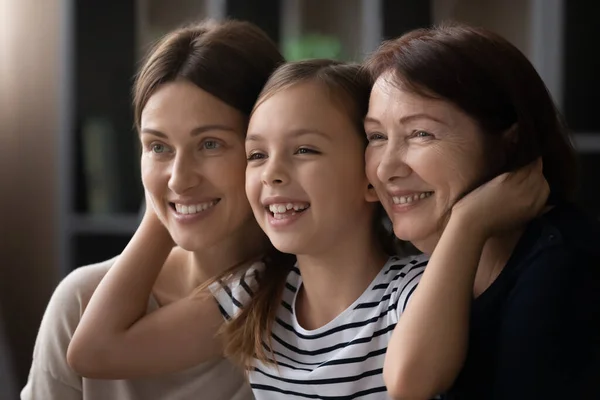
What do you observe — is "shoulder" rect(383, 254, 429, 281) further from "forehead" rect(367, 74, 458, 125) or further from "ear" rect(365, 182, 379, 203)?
"forehead" rect(367, 74, 458, 125)

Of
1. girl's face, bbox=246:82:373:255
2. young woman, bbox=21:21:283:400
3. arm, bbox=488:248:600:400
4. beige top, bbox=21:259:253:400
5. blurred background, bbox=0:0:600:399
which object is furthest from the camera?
blurred background, bbox=0:0:600:399

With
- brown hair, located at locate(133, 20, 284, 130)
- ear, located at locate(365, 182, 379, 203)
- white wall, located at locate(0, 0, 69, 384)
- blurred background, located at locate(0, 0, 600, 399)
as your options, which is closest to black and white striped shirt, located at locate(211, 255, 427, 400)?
ear, located at locate(365, 182, 379, 203)

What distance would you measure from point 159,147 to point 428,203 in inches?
16.6

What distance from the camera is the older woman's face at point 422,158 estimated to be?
96cm

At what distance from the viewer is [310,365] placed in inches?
43.0

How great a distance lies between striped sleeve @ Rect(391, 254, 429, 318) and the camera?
103cm

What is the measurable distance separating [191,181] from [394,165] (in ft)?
1.04

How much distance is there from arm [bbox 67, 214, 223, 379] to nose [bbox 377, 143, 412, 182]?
1.22ft

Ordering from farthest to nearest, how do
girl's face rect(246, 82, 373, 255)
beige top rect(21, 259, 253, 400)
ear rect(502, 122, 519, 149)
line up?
beige top rect(21, 259, 253, 400) → girl's face rect(246, 82, 373, 255) → ear rect(502, 122, 519, 149)

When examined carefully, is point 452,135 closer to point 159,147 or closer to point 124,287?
point 159,147

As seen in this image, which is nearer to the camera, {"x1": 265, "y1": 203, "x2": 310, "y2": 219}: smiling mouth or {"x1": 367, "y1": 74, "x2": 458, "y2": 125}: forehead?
{"x1": 367, "y1": 74, "x2": 458, "y2": 125}: forehead

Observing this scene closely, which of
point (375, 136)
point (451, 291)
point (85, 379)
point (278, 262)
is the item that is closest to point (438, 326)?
point (451, 291)

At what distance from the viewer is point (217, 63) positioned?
3.82 feet

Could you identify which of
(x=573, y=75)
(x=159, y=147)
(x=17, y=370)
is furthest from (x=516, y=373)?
(x=17, y=370)
